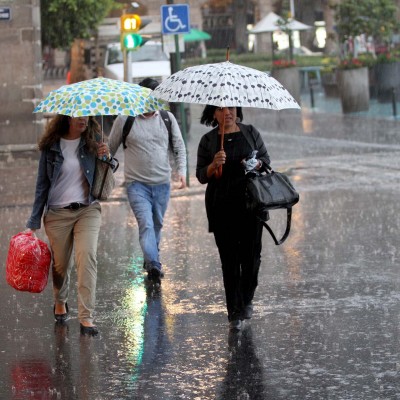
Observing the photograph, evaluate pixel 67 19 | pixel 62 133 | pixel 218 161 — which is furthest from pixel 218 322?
pixel 67 19

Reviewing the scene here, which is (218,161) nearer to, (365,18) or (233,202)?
(233,202)

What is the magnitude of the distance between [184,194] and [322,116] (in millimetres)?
16910

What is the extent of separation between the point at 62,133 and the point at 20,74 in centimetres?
1711

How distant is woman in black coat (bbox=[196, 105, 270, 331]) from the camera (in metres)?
8.28

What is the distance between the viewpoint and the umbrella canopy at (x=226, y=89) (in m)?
7.93

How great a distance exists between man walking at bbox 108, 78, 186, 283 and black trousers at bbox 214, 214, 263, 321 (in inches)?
77.0

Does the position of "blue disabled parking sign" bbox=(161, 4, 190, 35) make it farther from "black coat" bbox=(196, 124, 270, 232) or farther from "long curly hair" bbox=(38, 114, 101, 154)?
"black coat" bbox=(196, 124, 270, 232)

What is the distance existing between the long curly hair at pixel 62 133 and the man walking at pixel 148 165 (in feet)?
5.82

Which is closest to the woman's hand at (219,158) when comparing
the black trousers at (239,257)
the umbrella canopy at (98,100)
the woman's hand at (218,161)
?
A: the woman's hand at (218,161)

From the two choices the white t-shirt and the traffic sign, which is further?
the traffic sign

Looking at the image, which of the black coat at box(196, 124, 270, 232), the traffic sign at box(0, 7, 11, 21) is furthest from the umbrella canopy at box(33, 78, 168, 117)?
the traffic sign at box(0, 7, 11, 21)

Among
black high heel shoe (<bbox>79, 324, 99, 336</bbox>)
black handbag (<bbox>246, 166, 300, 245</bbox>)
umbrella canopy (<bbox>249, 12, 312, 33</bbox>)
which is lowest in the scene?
umbrella canopy (<bbox>249, 12, 312, 33</bbox>)

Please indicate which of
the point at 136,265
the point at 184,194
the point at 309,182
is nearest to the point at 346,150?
the point at 309,182

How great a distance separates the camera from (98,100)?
8.24 m
